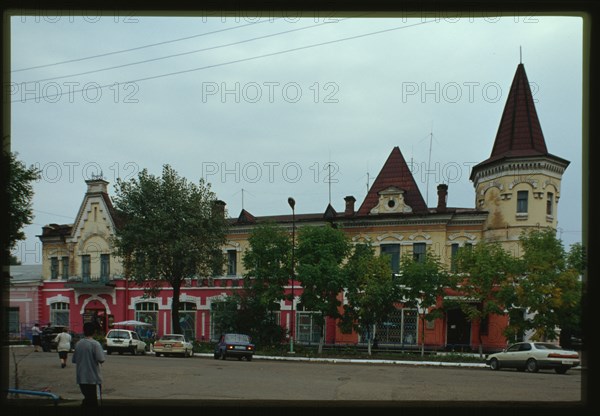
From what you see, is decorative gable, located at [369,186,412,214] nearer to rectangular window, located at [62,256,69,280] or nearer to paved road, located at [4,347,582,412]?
paved road, located at [4,347,582,412]

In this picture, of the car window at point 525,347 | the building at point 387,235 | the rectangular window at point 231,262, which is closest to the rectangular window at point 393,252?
the building at point 387,235

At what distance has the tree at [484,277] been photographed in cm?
2692

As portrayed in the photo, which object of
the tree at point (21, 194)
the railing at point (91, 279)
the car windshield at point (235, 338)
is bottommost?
the car windshield at point (235, 338)

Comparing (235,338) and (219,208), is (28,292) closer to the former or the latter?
(219,208)

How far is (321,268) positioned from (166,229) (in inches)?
345

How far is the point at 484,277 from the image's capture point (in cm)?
2711

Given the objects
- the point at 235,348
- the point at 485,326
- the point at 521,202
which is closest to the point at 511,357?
the point at 485,326

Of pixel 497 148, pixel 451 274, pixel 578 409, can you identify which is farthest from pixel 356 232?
pixel 578 409

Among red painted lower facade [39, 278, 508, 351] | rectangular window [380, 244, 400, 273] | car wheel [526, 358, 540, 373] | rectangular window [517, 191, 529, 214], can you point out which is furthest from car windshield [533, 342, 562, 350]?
red painted lower facade [39, 278, 508, 351]

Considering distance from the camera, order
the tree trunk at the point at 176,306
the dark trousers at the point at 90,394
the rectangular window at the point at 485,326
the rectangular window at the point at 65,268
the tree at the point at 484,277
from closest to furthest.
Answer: the dark trousers at the point at 90,394 → the tree at the point at 484,277 → the rectangular window at the point at 485,326 → the tree trunk at the point at 176,306 → the rectangular window at the point at 65,268

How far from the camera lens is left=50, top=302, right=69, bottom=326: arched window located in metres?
37.1

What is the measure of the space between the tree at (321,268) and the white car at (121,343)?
8.77 m

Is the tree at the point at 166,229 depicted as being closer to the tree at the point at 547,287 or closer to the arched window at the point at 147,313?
the arched window at the point at 147,313

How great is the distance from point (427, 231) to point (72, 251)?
72.4 feet
